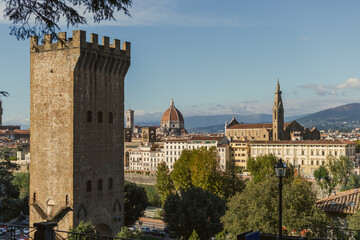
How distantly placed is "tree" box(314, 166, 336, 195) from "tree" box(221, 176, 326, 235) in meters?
39.8

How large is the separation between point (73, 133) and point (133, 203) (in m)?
16.4

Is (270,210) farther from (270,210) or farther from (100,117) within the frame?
(100,117)

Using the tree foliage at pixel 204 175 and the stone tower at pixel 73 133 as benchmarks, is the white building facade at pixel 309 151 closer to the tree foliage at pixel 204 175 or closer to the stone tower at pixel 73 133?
the tree foliage at pixel 204 175

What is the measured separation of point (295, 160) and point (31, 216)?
70.8m

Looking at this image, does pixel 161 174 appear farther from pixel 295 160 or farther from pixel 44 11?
pixel 44 11

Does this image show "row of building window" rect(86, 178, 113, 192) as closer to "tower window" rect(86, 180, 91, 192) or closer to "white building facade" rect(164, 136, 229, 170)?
"tower window" rect(86, 180, 91, 192)

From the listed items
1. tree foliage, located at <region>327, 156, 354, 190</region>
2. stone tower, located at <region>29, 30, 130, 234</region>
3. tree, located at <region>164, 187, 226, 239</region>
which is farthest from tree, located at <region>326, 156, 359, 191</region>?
stone tower, located at <region>29, 30, 130, 234</region>

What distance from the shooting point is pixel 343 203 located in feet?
81.9

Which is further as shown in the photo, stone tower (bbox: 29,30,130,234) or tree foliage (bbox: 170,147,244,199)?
tree foliage (bbox: 170,147,244,199)

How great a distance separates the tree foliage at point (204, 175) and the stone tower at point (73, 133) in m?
21.9

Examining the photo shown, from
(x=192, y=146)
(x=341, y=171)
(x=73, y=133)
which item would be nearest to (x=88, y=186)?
(x=73, y=133)

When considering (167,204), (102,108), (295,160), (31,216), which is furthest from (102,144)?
(295,160)

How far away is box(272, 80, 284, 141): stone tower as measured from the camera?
11119 cm

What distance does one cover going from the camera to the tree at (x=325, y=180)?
63122 mm
